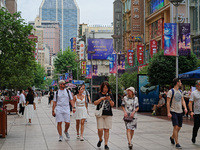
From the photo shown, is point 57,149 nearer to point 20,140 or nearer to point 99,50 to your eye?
point 20,140

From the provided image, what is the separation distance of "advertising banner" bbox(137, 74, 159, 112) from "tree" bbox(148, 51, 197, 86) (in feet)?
6.54

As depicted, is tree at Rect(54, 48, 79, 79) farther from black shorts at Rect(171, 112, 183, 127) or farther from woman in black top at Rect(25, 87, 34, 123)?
black shorts at Rect(171, 112, 183, 127)

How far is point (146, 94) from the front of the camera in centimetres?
2694

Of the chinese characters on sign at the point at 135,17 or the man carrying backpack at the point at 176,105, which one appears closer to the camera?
the man carrying backpack at the point at 176,105

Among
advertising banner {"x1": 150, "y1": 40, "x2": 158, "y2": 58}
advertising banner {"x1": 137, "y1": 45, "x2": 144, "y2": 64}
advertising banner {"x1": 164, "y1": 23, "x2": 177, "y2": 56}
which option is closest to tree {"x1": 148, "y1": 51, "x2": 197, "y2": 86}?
advertising banner {"x1": 164, "y1": 23, "x2": 177, "y2": 56}

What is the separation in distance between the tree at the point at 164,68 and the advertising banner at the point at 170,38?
8261mm

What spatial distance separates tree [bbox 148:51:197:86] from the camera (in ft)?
97.3

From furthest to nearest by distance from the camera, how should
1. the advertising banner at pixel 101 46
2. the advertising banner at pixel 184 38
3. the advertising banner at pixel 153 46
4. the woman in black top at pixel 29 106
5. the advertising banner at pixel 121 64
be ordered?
the advertising banner at pixel 101 46 → the advertising banner at pixel 153 46 → the advertising banner at pixel 121 64 → the advertising banner at pixel 184 38 → the woman in black top at pixel 29 106

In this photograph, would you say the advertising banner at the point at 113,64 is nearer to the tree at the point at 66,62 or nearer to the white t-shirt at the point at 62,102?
the white t-shirt at the point at 62,102

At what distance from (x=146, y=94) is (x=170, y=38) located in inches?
272

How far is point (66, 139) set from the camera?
1224 cm

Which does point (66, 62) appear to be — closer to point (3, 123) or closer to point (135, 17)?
point (135, 17)

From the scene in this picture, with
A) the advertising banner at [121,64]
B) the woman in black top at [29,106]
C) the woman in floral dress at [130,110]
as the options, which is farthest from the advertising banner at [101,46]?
the woman in floral dress at [130,110]

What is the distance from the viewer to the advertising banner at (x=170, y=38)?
20844 millimetres
